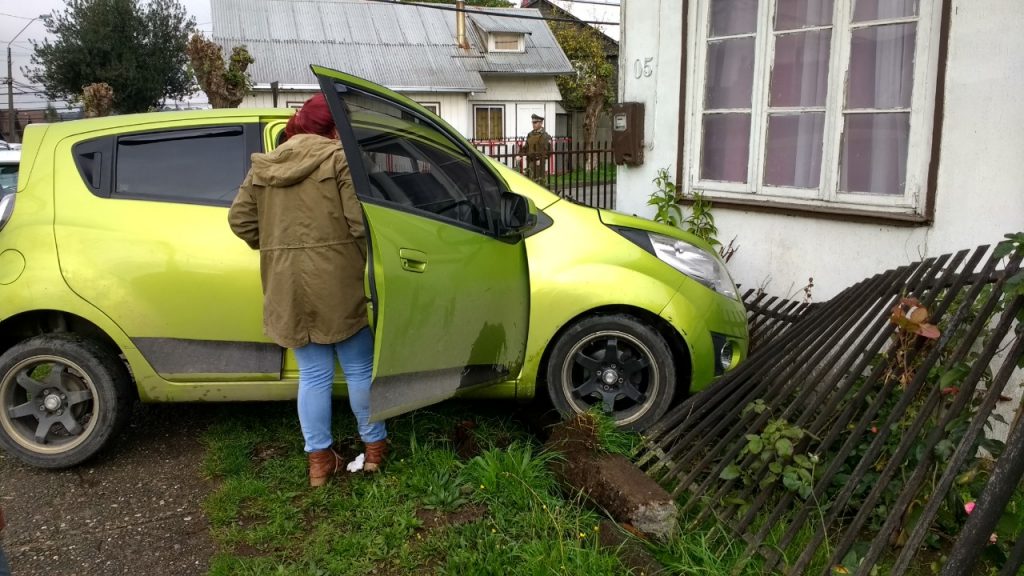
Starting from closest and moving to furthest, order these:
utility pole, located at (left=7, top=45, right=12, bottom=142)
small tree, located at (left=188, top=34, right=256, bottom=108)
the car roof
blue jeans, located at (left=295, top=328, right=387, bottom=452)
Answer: blue jeans, located at (left=295, top=328, right=387, bottom=452) < the car roof < small tree, located at (left=188, top=34, right=256, bottom=108) < utility pole, located at (left=7, top=45, right=12, bottom=142)

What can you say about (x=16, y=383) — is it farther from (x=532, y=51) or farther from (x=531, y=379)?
(x=532, y=51)

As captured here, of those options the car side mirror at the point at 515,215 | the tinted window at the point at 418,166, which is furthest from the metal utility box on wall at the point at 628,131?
the car side mirror at the point at 515,215

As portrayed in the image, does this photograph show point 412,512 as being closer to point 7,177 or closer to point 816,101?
point 816,101

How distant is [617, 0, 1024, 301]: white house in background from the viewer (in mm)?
4242

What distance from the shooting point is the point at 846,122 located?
5027 millimetres

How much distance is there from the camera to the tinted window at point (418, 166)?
3.06 meters

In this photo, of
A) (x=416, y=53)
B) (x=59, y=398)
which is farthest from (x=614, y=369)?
(x=416, y=53)

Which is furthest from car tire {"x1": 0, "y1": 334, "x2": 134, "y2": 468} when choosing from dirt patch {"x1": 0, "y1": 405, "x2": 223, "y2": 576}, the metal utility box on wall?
the metal utility box on wall

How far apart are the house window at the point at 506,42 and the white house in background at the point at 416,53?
36mm

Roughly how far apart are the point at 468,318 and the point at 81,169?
2.12 m

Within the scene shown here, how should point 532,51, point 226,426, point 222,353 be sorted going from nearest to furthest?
point 222,353 → point 226,426 → point 532,51

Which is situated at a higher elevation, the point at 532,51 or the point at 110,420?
the point at 532,51

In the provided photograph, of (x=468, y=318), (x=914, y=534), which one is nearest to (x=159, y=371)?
(x=468, y=318)

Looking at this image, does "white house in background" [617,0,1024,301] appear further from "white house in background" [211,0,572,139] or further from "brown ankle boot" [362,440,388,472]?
"white house in background" [211,0,572,139]
